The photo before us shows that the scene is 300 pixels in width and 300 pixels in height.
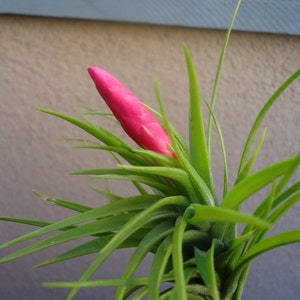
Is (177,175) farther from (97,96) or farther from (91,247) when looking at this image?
(97,96)

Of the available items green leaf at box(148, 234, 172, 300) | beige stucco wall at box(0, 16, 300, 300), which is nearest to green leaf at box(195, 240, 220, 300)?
green leaf at box(148, 234, 172, 300)

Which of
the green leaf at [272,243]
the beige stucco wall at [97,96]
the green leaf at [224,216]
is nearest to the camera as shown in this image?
the green leaf at [224,216]

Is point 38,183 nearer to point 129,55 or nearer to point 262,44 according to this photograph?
point 129,55

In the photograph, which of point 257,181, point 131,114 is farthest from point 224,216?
point 131,114

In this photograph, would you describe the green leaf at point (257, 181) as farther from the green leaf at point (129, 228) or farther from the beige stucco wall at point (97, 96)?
the beige stucco wall at point (97, 96)

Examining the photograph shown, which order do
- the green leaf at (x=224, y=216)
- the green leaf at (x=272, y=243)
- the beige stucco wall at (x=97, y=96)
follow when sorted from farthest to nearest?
the beige stucco wall at (x=97, y=96) → the green leaf at (x=272, y=243) → the green leaf at (x=224, y=216)

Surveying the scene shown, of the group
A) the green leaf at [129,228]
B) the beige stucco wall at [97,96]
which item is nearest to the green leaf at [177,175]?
the green leaf at [129,228]

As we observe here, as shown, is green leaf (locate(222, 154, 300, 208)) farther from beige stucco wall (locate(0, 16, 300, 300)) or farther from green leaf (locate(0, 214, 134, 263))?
beige stucco wall (locate(0, 16, 300, 300))
